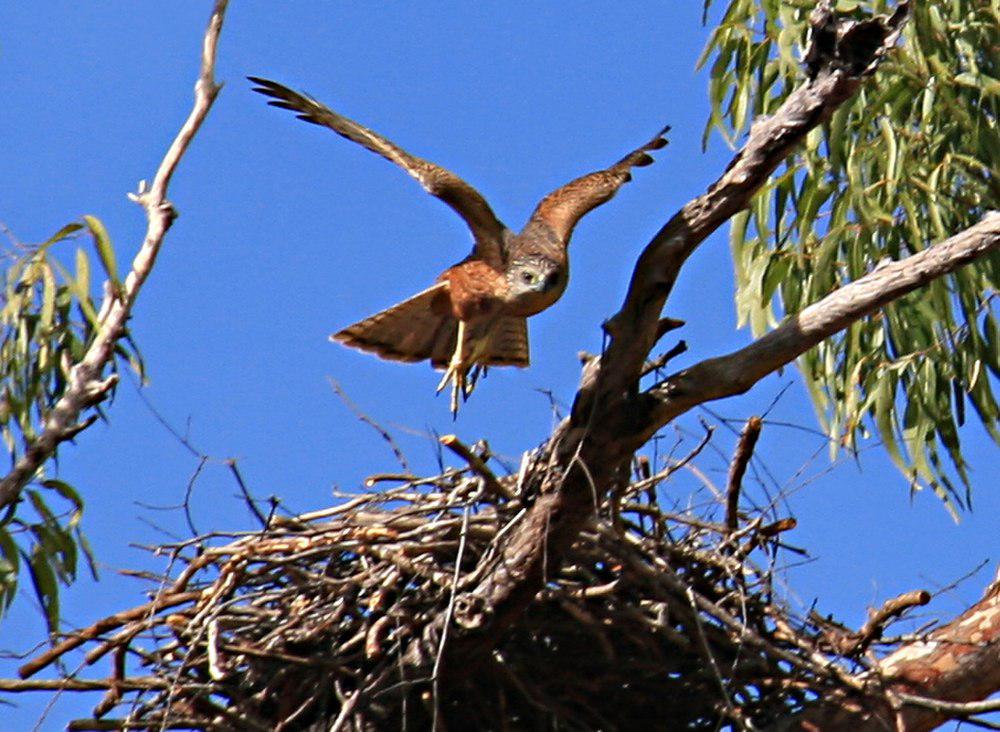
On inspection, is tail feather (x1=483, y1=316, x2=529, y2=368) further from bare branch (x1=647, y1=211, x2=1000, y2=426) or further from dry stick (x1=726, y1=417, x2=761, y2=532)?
bare branch (x1=647, y1=211, x2=1000, y2=426)

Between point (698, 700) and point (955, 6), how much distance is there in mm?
3466

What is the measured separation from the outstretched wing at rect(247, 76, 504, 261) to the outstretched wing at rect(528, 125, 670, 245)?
0.19 meters

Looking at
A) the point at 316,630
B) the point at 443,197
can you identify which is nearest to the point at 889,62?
the point at 443,197

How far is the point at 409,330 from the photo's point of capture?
21.7ft

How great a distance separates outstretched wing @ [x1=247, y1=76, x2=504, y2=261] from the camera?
5715 mm

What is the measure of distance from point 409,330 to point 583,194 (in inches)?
30.2

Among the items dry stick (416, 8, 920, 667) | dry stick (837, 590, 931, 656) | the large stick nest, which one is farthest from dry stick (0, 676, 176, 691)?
dry stick (837, 590, 931, 656)

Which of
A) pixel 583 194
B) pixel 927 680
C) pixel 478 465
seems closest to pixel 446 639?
pixel 478 465

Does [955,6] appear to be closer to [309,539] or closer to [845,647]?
[845,647]

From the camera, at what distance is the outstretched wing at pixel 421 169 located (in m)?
5.71

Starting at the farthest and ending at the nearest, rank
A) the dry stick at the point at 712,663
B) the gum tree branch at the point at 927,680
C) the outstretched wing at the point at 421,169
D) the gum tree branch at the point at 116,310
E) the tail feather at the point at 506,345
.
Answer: the tail feather at the point at 506,345, the outstretched wing at the point at 421,169, the gum tree branch at the point at 927,680, the dry stick at the point at 712,663, the gum tree branch at the point at 116,310

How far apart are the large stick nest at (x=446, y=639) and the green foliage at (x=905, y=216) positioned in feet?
7.30

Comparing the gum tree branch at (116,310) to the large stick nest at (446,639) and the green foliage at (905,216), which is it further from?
the green foliage at (905,216)

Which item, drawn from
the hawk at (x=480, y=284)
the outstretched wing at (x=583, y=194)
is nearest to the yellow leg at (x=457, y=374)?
the hawk at (x=480, y=284)
